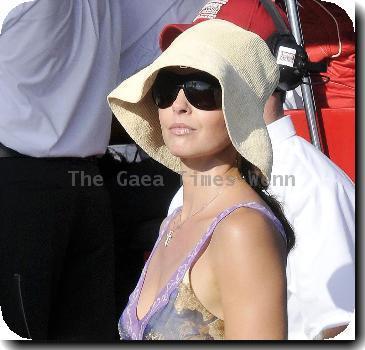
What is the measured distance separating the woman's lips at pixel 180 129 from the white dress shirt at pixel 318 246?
2.05ft

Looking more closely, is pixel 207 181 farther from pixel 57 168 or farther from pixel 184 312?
pixel 57 168

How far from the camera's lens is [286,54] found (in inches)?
106

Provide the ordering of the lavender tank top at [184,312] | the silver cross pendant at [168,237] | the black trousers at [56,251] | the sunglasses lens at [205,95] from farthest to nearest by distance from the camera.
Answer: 1. the black trousers at [56,251]
2. the silver cross pendant at [168,237]
3. the sunglasses lens at [205,95]
4. the lavender tank top at [184,312]

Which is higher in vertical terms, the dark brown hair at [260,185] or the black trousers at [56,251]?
the dark brown hair at [260,185]

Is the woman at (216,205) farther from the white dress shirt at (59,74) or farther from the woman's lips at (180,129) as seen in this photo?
the white dress shirt at (59,74)

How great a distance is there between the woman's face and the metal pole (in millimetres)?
1263

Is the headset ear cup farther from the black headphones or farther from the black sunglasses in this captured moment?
the black sunglasses

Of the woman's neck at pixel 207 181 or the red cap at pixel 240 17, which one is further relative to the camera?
the red cap at pixel 240 17

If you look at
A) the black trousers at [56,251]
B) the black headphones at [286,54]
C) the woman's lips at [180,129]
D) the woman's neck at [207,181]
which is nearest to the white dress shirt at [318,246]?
the black headphones at [286,54]

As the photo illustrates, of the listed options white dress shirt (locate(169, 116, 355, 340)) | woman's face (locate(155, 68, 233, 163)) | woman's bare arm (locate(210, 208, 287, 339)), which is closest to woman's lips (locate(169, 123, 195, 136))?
woman's face (locate(155, 68, 233, 163))

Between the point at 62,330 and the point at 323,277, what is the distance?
1.39 m

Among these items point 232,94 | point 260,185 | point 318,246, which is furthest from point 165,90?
point 318,246

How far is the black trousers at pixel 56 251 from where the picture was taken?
Answer: 3.03 m

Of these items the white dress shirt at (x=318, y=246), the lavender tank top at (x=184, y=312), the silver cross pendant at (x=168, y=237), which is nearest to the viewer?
the lavender tank top at (x=184, y=312)
